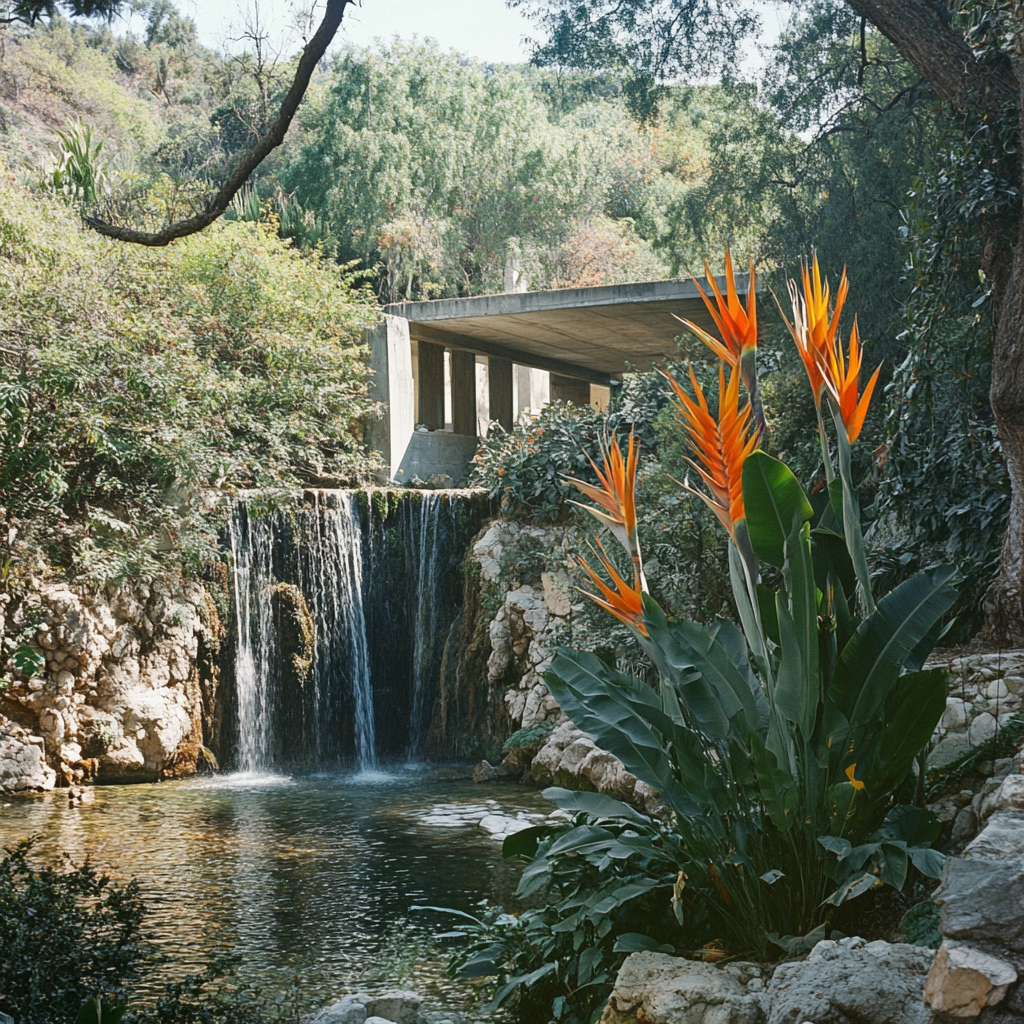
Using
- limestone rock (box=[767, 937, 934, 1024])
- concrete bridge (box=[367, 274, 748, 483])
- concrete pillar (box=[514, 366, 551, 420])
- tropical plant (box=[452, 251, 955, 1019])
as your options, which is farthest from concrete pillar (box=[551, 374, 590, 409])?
limestone rock (box=[767, 937, 934, 1024])

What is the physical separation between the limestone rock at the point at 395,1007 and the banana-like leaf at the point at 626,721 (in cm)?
134

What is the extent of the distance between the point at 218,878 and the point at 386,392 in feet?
30.5

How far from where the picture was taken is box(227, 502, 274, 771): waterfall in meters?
11.2

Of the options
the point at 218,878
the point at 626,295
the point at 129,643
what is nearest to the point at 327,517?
the point at 129,643

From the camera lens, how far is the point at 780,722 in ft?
11.6

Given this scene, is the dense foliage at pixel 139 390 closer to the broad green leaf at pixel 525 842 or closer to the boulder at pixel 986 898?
the broad green leaf at pixel 525 842

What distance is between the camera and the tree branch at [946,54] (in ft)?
21.0

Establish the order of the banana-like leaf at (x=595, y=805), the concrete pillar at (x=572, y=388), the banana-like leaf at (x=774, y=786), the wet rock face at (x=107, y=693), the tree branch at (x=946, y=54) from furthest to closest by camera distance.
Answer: the concrete pillar at (x=572, y=388) → the wet rock face at (x=107, y=693) → the tree branch at (x=946, y=54) → the banana-like leaf at (x=595, y=805) → the banana-like leaf at (x=774, y=786)

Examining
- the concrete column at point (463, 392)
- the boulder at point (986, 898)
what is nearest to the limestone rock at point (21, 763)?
the boulder at point (986, 898)

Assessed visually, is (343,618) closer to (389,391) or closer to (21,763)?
(21,763)

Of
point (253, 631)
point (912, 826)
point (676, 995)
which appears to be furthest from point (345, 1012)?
point (253, 631)

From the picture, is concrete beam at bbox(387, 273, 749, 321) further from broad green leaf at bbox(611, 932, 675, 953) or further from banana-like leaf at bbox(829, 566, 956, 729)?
broad green leaf at bbox(611, 932, 675, 953)

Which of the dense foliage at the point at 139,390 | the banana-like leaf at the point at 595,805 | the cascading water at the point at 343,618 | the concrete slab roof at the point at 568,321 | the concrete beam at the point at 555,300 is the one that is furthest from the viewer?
the concrete slab roof at the point at 568,321

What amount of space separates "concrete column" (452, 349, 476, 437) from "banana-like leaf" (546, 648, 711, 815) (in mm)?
14537
